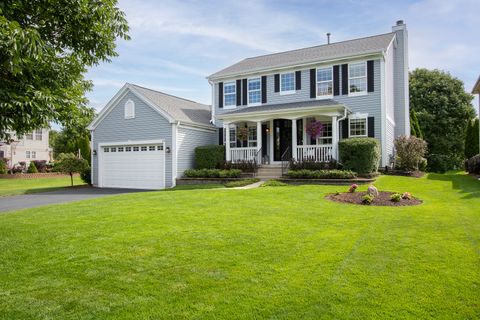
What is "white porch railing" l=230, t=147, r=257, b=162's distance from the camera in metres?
16.8

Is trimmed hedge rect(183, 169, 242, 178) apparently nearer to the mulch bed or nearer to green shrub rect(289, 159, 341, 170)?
→ green shrub rect(289, 159, 341, 170)

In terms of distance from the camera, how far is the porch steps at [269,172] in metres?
15.4

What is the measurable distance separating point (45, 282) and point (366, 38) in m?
19.8

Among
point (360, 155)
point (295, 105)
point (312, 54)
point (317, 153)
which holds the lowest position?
point (360, 155)

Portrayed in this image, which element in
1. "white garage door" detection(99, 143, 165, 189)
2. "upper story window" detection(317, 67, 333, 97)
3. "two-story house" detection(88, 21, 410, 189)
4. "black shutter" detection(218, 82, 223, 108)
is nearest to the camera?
"two-story house" detection(88, 21, 410, 189)

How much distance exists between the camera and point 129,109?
18078 millimetres

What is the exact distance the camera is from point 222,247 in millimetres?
4957

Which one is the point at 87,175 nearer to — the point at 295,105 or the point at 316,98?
the point at 295,105

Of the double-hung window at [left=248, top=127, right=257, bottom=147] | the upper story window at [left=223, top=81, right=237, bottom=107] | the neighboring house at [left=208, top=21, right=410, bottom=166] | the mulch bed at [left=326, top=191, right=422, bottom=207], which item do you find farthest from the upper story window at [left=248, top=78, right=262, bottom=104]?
the mulch bed at [left=326, top=191, right=422, bottom=207]

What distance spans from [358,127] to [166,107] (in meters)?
9.71

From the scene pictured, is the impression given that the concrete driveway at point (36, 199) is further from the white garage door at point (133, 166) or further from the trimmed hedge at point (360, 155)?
the trimmed hedge at point (360, 155)

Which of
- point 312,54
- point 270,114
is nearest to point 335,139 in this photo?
point 270,114

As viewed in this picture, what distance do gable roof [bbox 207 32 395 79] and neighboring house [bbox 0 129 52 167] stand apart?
2392 cm

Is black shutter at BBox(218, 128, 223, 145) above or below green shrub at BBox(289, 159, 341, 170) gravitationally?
above
